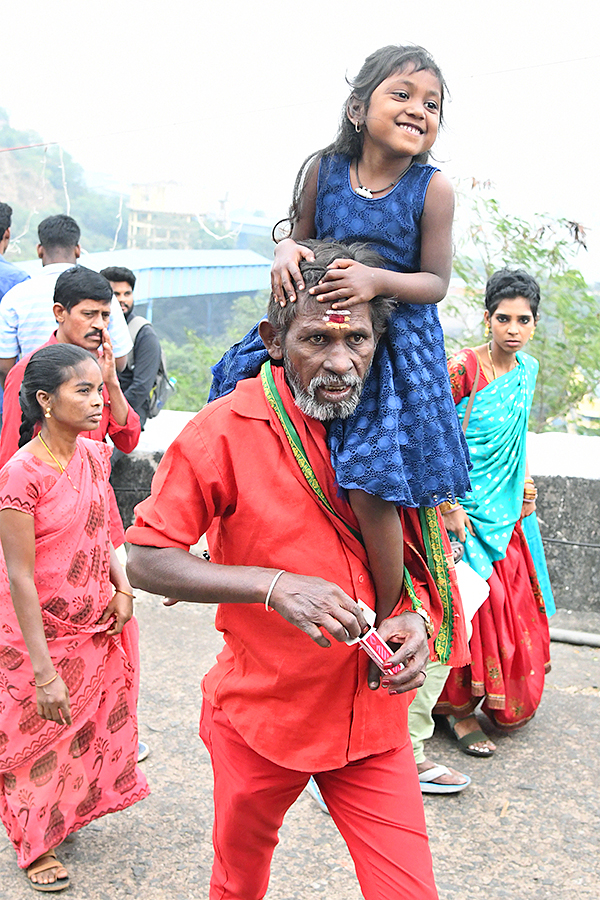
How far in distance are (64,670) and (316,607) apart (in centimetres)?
158

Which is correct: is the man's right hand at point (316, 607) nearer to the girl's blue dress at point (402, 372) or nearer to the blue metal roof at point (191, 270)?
the girl's blue dress at point (402, 372)

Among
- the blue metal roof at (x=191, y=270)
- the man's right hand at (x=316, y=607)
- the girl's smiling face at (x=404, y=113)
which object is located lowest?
the man's right hand at (x=316, y=607)

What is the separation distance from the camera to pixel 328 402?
1899 millimetres

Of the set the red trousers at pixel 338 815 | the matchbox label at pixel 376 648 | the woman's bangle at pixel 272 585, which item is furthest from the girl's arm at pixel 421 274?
the red trousers at pixel 338 815

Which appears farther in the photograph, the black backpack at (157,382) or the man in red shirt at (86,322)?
the black backpack at (157,382)

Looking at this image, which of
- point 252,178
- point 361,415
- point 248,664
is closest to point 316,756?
point 248,664

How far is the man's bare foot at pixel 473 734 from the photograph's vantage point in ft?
13.3

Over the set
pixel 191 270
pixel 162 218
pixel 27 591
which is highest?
pixel 162 218

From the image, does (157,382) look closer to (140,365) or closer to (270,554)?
(140,365)

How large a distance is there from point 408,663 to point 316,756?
30 cm

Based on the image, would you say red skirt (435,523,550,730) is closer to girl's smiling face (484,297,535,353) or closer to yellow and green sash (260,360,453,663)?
girl's smiling face (484,297,535,353)

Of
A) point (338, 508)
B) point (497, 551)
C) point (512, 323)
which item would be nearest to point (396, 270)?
point (338, 508)

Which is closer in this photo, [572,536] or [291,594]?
[291,594]

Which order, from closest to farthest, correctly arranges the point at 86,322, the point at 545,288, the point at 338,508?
the point at 338,508 → the point at 86,322 → the point at 545,288
